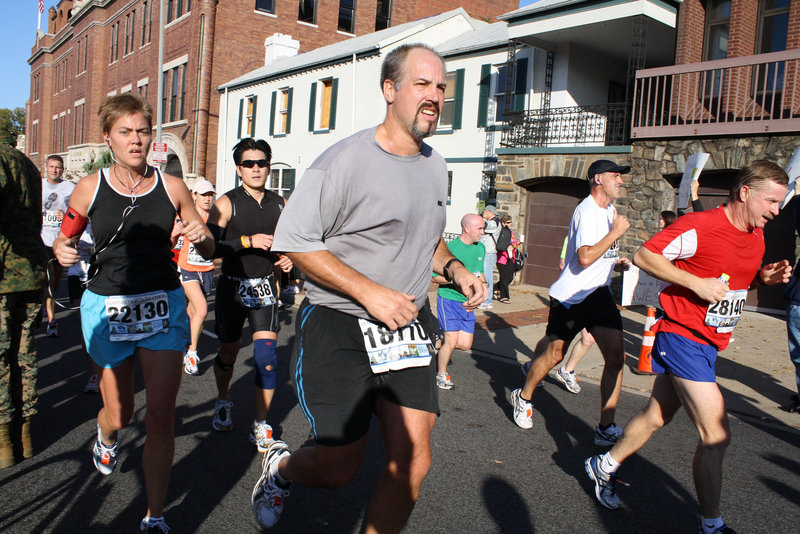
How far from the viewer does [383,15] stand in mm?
35875

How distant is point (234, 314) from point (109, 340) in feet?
4.43

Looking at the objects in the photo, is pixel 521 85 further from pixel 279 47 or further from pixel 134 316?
pixel 279 47

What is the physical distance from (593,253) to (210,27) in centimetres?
3040

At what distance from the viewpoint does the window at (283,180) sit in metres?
27.0

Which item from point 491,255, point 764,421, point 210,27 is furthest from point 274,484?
point 210,27

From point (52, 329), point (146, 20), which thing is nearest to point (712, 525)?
point (52, 329)

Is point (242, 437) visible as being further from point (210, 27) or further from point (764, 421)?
point (210, 27)

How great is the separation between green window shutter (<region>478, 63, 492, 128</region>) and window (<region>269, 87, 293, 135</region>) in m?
11.0

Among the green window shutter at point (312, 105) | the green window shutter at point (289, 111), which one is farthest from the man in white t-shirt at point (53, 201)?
the green window shutter at point (289, 111)

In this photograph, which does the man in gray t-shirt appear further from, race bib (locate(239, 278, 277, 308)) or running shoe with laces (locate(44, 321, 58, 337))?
running shoe with laces (locate(44, 321, 58, 337))

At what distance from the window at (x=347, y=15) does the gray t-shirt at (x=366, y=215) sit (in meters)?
34.9

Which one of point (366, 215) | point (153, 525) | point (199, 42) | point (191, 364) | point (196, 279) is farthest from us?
point (199, 42)

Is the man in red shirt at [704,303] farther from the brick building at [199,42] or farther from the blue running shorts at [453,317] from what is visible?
the brick building at [199,42]

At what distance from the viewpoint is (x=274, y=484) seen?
3.06 m
